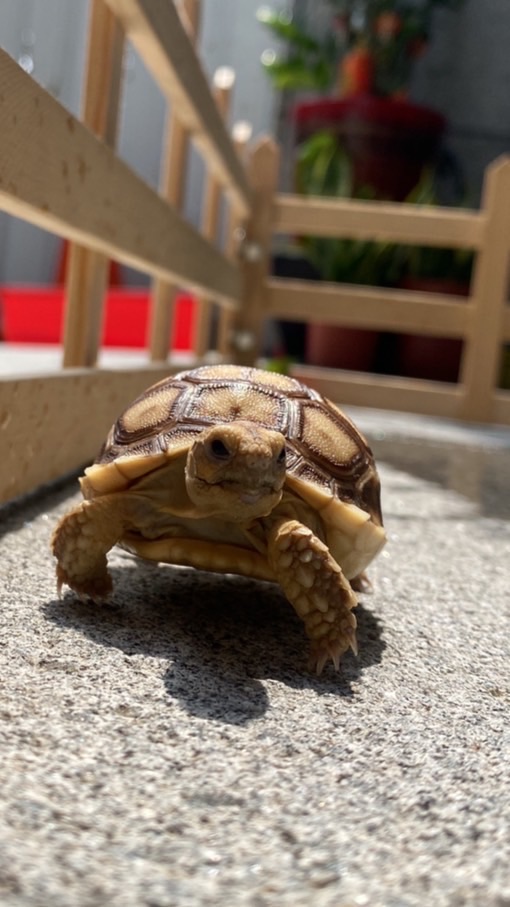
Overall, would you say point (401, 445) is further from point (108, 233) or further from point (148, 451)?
point (148, 451)

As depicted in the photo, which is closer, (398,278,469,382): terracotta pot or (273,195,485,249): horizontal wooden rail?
(273,195,485,249): horizontal wooden rail

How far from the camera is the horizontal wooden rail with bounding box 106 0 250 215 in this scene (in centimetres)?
211

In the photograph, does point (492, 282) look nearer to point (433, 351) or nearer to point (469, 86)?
point (433, 351)

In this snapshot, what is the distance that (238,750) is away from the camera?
92 cm

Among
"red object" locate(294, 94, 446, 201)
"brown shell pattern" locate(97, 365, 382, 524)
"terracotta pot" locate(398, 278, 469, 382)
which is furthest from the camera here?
"red object" locate(294, 94, 446, 201)

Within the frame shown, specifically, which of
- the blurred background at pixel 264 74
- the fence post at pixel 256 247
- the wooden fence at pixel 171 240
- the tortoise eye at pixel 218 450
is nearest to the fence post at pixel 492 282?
the wooden fence at pixel 171 240

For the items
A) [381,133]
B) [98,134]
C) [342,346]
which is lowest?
[342,346]

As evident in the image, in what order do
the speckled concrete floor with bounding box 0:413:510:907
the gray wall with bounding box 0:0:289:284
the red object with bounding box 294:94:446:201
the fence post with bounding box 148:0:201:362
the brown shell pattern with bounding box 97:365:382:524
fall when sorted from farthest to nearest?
the gray wall with bounding box 0:0:289:284
the red object with bounding box 294:94:446:201
the fence post with bounding box 148:0:201:362
the brown shell pattern with bounding box 97:365:382:524
the speckled concrete floor with bounding box 0:413:510:907

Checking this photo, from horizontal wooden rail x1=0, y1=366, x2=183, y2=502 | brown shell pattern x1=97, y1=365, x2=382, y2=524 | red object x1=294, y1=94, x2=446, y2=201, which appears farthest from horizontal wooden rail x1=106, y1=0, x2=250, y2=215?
red object x1=294, y1=94, x2=446, y2=201

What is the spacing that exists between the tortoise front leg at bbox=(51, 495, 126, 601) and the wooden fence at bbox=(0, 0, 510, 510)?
1.38ft

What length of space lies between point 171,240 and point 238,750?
2.08 m

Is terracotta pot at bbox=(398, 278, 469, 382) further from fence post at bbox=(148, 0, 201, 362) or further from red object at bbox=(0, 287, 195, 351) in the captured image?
fence post at bbox=(148, 0, 201, 362)

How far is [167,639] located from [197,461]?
0.25 m

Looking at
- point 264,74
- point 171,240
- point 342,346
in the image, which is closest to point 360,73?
point 264,74
